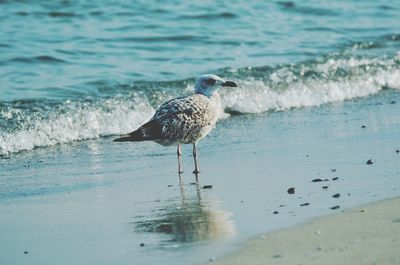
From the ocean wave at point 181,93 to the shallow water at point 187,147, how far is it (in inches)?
1.0

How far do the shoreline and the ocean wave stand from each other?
4.71 meters

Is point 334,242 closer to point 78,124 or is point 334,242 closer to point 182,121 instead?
point 182,121

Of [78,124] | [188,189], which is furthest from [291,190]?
[78,124]

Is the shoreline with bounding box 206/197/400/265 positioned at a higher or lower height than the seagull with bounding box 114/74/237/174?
lower

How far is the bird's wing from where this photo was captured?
895 centimetres

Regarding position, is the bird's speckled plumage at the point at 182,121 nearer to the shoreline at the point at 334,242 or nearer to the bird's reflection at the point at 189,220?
the bird's reflection at the point at 189,220

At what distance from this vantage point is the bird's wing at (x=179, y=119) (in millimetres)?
8945

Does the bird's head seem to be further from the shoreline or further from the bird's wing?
the shoreline

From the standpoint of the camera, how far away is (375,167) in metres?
8.37

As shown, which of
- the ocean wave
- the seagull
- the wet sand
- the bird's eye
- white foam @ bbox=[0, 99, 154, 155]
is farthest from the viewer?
the ocean wave

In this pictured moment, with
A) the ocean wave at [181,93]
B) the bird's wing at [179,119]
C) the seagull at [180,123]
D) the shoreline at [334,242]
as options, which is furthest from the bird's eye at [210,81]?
the shoreline at [334,242]

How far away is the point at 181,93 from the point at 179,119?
4088 millimetres

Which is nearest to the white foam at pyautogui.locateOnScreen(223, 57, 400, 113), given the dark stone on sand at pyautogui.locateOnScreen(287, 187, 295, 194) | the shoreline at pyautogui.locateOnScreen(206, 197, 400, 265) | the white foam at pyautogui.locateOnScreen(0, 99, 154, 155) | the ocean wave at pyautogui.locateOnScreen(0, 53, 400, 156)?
the ocean wave at pyautogui.locateOnScreen(0, 53, 400, 156)

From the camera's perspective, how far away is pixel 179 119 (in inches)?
355
